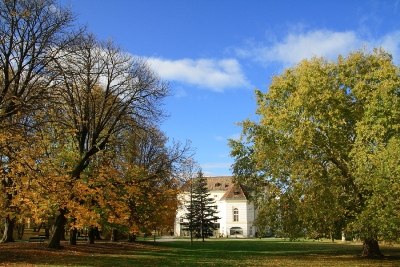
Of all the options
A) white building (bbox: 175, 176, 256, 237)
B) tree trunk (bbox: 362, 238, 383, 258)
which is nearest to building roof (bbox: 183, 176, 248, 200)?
white building (bbox: 175, 176, 256, 237)

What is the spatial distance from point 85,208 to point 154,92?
17690mm

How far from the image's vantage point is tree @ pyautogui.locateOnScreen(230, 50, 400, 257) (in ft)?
88.3

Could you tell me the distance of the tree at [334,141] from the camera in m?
26.9

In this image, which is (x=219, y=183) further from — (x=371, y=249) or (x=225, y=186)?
(x=371, y=249)

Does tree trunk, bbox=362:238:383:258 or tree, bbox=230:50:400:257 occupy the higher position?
tree, bbox=230:50:400:257

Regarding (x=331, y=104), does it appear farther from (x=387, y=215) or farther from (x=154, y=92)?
(x=154, y=92)

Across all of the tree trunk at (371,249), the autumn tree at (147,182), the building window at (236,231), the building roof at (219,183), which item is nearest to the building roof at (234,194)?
the building roof at (219,183)

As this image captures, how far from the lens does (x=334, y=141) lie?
98.1 feet

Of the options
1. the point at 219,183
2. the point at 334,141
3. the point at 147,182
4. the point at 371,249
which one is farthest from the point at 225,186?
the point at 147,182

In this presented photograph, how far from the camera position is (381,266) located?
76.3 feet

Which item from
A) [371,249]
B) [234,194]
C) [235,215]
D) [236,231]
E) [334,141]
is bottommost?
[236,231]

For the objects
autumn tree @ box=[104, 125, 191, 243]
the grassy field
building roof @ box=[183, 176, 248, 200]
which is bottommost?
the grassy field

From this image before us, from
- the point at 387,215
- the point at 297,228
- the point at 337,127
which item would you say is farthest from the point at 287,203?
the point at 387,215

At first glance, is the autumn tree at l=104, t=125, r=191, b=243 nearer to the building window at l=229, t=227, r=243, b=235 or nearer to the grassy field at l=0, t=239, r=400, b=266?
the grassy field at l=0, t=239, r=400, b=266
